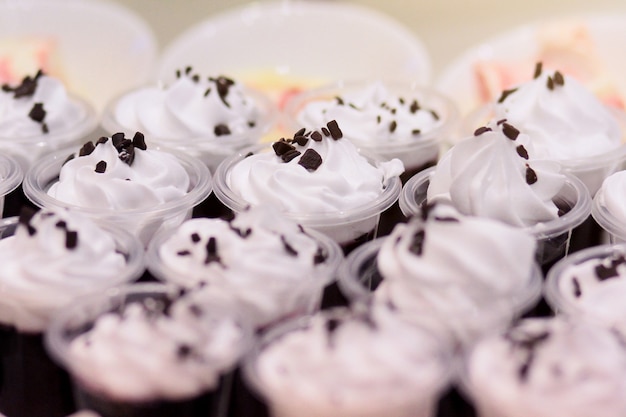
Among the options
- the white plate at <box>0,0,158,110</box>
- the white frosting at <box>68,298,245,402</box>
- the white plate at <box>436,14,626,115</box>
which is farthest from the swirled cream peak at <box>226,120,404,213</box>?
the white plate at <box>0,0,158,110</box>

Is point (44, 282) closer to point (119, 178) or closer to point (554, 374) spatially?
point (119, 178)

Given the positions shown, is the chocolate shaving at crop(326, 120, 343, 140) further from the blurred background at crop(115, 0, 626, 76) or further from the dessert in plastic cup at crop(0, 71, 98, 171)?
the blurred background at crop(115, 0, 626, 76)

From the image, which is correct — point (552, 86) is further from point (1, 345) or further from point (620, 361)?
point (1, 345)

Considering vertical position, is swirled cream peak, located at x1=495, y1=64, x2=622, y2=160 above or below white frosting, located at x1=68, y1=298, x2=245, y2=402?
above

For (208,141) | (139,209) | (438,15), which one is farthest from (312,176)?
(438,15)

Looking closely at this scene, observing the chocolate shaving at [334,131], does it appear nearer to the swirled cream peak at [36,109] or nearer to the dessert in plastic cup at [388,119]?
the dessert in plastic cup at [388,119]

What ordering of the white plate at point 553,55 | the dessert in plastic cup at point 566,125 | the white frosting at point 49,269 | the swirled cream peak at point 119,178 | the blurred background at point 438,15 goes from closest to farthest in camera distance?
the white frosting at point 49,269 < the swirled cream peak at point 119,178 < the dessert in plastic cup at point 566,125 < the white plate at point 553,55 < the blurred background at point 438,15

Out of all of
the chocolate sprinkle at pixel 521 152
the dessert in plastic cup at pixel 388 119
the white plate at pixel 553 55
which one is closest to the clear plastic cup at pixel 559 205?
the chocolate sprinkle at pixel 521 152
